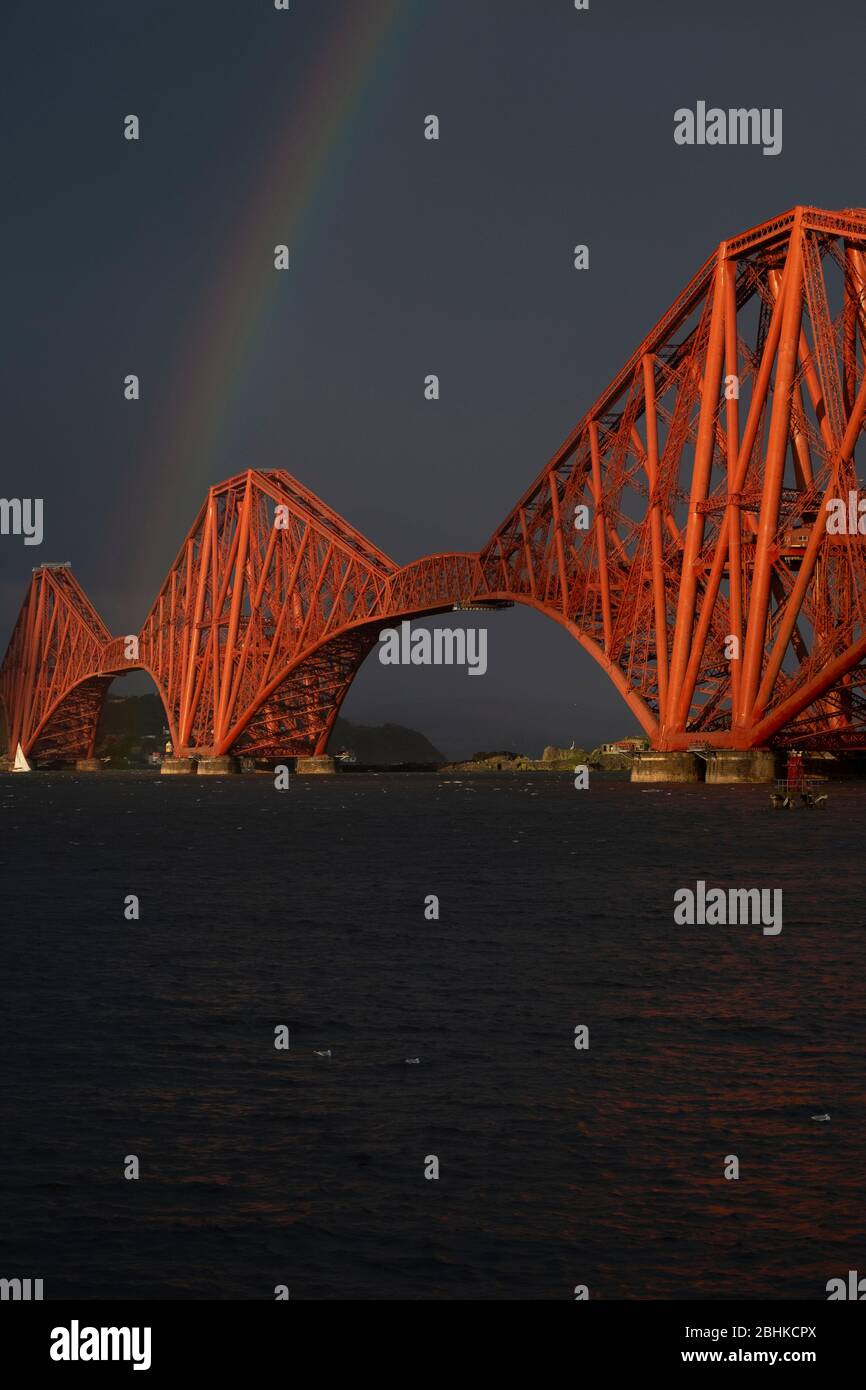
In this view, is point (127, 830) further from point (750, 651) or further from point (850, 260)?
point (850, 260)

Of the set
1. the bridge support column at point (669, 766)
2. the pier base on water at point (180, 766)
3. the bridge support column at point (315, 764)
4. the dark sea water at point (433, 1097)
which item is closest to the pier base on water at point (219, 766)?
the pier base on water at point (180, 766)

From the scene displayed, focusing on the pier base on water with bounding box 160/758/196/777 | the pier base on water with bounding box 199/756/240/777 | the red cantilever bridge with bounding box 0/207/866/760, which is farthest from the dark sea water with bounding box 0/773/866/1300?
the pier base on water with bounding box 160/758/196/777

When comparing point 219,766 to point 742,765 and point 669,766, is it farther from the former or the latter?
point 742,765

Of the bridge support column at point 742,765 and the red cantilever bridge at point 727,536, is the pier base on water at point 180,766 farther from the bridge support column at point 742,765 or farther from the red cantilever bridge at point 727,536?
the bridge support column at point 742,765

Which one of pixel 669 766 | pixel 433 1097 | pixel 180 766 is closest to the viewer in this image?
pixel 433 1097

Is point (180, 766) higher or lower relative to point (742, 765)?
higher

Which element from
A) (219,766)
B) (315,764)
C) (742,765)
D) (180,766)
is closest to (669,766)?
(742,765)

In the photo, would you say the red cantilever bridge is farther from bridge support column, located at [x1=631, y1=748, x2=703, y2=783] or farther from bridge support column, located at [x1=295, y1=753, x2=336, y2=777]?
bridge support column, located at [x1=295, y1=753, x2=336, y2=777]

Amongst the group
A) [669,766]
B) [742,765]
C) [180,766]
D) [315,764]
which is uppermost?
[180,766]
